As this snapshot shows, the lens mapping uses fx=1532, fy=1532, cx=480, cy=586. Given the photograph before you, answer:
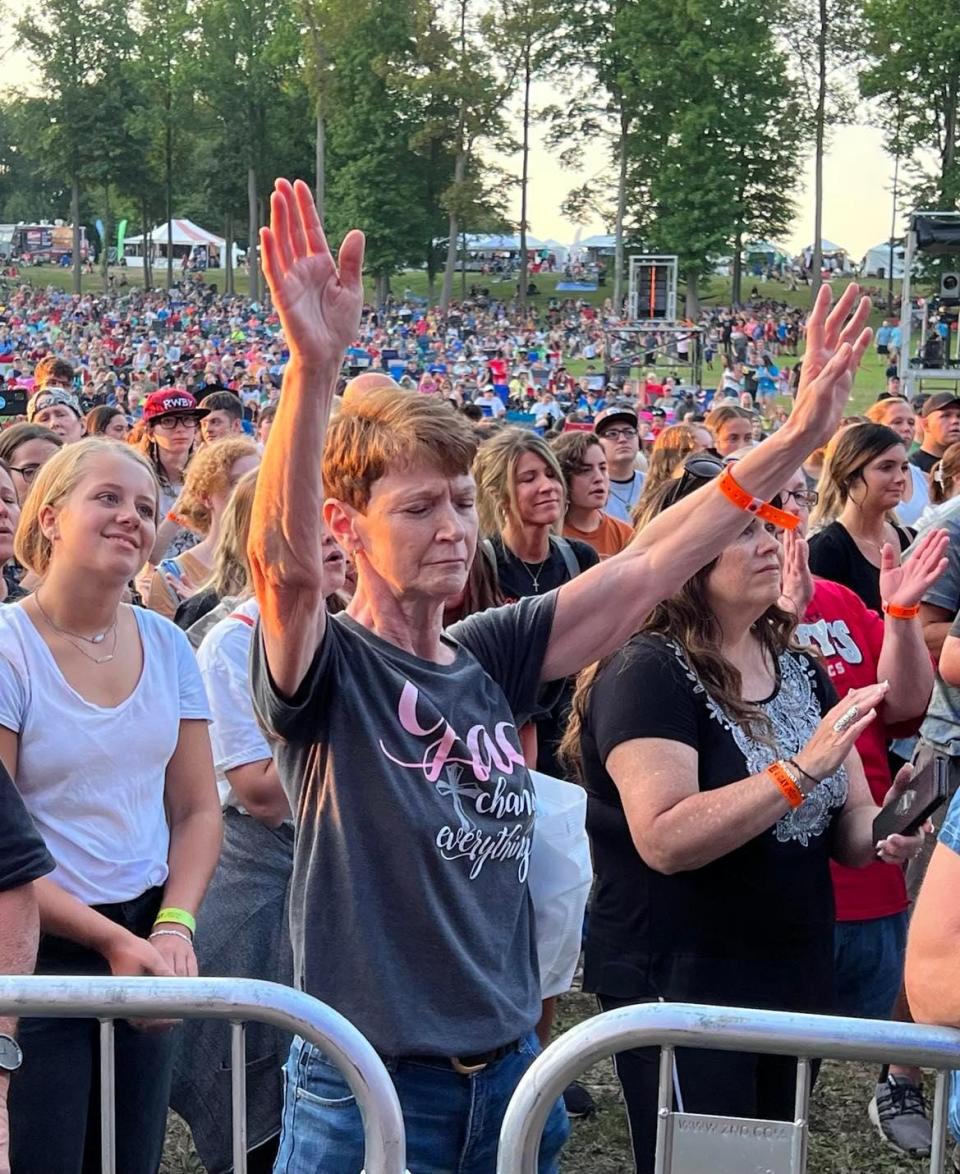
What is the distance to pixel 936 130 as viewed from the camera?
58.4 metres

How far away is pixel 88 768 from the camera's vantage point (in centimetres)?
291

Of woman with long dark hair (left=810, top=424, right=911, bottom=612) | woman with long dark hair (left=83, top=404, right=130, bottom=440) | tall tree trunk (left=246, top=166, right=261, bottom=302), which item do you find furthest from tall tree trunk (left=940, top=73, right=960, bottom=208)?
woman with long dark hair (left=810, top=424, right=911, bottom=612)

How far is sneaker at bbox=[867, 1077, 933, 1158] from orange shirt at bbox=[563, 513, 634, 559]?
115 inches

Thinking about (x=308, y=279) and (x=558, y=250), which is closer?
(x=308, y=279)

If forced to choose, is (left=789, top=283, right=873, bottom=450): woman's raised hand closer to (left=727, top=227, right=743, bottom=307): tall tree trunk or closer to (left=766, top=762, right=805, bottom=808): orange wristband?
(left=766, top=762, right=805, bottom=808): orange wristband

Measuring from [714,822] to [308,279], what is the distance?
1274 millimetres

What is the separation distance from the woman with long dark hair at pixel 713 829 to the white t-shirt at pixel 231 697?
30.7 inches

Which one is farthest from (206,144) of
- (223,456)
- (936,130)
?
(223,456)

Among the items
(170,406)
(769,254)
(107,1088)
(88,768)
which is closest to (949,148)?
(769,254)

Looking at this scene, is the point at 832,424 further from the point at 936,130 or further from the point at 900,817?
the point at 936,130

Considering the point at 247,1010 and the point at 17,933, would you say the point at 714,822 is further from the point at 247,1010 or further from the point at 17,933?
the point at 17,933

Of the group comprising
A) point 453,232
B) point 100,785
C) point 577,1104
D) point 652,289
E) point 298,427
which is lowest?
point 577,1104

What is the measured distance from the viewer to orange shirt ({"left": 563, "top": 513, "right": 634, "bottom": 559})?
22.4 ft

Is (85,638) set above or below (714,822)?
above
